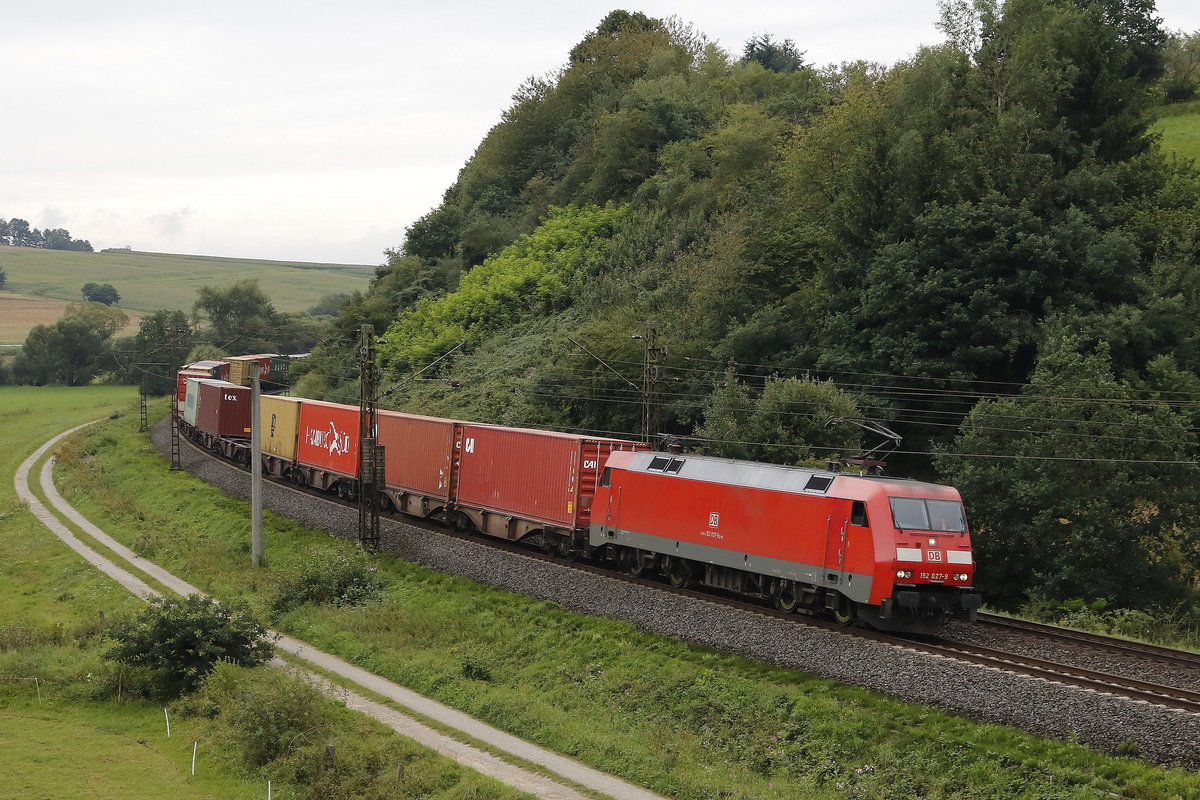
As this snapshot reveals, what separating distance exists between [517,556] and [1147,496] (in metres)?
19.2

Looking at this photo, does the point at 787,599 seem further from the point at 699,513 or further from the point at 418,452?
the point at 418,452

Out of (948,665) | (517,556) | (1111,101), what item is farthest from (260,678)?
(1111,101)

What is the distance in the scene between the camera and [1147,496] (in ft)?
105

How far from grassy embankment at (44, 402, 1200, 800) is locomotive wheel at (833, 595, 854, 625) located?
278 centimetres

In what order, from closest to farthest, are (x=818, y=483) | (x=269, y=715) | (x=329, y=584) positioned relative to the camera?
(x=269, y=715) < (x=818, y=483) < (x=329, y=584)

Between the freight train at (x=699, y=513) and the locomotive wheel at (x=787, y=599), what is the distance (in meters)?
0.03

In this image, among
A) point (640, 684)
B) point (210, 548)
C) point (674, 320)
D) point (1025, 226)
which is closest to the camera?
point (640, 684)

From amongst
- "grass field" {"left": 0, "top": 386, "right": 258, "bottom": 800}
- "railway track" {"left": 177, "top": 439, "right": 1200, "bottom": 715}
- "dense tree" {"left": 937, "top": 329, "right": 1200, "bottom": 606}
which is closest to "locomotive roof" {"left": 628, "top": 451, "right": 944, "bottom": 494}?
"railway track" {"left": 177, "top": 439, "right": 1200, "bottom": 715}

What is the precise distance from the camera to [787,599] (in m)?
26.1

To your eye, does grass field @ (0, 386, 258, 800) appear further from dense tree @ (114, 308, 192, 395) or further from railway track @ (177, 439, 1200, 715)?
dense tree @ (114, 308, 192, 395)

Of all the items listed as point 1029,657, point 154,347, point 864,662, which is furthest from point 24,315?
point 1029,657

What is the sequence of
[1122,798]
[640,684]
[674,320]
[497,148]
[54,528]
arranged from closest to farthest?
[1122,798]
[640,684]
[54,528]
[674,320]
[497,148]

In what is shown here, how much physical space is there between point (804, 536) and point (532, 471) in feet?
39.6

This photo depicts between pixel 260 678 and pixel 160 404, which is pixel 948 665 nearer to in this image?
pixel 260 678
